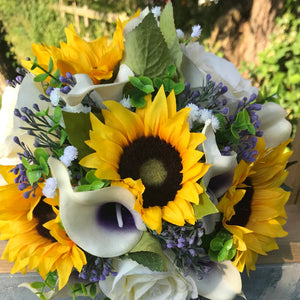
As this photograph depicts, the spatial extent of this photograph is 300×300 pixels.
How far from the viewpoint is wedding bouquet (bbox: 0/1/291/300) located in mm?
437

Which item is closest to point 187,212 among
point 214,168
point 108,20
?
point 214,168

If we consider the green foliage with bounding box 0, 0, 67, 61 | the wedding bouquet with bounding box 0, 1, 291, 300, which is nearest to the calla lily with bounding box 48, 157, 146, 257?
the wedding bouquet with bounding box 0, 1, 291, 300

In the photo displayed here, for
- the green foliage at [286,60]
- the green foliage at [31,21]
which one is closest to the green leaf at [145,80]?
the green foliage at [286,60]

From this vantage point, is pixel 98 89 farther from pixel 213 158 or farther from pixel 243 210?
pixel 243 210

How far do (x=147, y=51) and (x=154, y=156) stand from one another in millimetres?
154

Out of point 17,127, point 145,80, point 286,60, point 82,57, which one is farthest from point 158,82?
point 286,60

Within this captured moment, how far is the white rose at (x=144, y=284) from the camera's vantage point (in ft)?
1.65

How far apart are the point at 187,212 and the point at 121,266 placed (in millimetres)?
155

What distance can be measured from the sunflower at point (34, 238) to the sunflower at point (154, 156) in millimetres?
114

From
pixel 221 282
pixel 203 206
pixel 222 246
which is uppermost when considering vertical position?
pixel 203 206

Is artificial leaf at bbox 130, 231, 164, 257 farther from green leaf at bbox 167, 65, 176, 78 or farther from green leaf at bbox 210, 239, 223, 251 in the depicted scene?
green leaf at bbox 167, 65, 176, 78

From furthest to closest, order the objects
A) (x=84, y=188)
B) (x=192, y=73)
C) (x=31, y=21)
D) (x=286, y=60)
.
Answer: (x=31, y=21)
(x=286, y=60)
(x=192, y=73)
(x=84, y=188)

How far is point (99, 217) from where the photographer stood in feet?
1.54

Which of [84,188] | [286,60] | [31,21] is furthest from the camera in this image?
[31,21]
